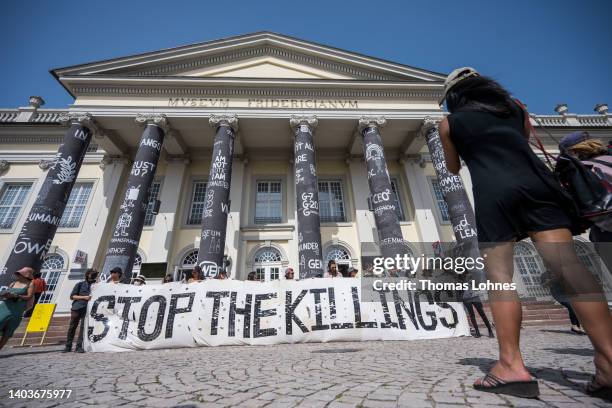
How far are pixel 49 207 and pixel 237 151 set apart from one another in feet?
29.3

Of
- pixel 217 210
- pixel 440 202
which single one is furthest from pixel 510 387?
pixel 440 202

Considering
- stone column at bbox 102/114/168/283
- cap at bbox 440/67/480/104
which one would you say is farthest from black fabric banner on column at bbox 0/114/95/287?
cap at bbox 440/67/480/104

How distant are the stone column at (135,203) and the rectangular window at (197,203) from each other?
402 centimetres

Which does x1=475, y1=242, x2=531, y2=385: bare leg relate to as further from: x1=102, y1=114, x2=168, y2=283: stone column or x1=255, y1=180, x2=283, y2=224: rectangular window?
x1=255, y1=180, x2=283, y2=224: rectangular window

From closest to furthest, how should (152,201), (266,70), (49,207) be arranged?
1. (49,207)
2. (152,201)
3. (266,70)

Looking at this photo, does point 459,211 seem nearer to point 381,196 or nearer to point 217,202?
point 381,196

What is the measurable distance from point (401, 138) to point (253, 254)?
11.3 metres

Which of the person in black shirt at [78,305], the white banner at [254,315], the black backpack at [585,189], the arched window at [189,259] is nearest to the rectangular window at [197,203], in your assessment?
the arched window at [189,259]

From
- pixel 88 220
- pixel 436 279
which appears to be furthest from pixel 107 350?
pixel 88 220

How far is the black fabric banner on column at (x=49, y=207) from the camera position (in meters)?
9.52

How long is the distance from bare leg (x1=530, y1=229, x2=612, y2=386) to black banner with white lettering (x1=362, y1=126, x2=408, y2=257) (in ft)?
29.5

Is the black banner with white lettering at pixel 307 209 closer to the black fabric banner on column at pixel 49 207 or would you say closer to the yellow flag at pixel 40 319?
the yellow flag at pixel 40 319

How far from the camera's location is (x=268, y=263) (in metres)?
14.6

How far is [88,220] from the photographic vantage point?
14.3 meters
